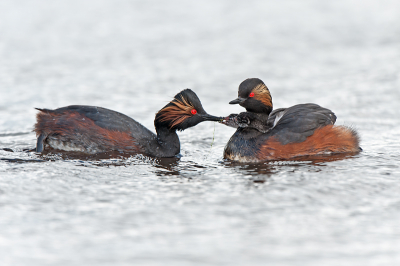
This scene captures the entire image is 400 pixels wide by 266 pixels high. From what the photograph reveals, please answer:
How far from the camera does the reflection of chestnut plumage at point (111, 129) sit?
8.02m

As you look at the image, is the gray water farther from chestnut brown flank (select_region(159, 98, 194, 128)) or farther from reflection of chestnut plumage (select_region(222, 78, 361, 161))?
chestnut brown flank (select_region(159, 98, 194, 128))

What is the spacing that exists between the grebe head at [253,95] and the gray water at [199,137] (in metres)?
0.99

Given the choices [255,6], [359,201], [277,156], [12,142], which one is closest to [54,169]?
[12,142]

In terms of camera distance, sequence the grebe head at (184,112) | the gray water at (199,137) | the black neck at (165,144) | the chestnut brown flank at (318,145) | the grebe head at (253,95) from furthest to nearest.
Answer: the black neck at (165,144) < the grebe head at (184,112) < the grebe head at (253,95) < the chestnut brown flank at (318,145) < the gray water at (199,137)

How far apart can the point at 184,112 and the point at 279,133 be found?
149 centimetres

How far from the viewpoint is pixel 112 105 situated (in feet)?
36.2

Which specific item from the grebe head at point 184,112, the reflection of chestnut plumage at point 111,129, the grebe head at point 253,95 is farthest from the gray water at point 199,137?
the grebe head at point 253,95

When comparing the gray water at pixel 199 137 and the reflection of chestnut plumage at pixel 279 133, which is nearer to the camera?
the gray water at pixel 199 137

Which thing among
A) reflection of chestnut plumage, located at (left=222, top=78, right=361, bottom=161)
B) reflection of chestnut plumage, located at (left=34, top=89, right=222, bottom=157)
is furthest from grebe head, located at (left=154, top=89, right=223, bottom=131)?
reflection of chestnut plumage, located at (left=222, top=78, right=361, bottom=161)

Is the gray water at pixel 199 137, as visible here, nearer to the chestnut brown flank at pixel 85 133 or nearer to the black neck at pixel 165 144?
the black neck at pixel 165 144

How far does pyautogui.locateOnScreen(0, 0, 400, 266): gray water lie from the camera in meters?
4.53

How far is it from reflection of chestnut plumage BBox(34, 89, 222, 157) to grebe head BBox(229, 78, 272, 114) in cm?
51

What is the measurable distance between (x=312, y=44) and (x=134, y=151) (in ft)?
28.6

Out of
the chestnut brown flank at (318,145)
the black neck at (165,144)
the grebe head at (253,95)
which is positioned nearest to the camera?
the chestnut brown flank at (318,145)
